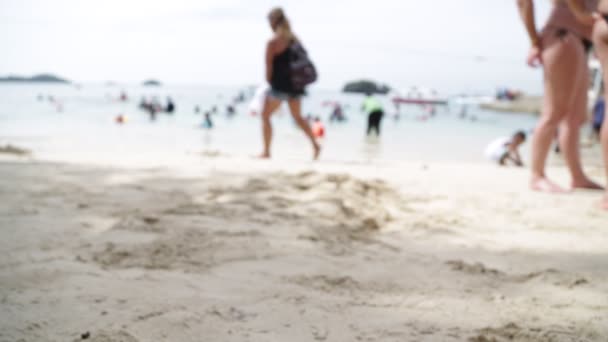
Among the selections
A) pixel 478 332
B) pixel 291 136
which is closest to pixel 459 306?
pixel 478 332

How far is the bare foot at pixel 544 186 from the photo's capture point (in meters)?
3.09

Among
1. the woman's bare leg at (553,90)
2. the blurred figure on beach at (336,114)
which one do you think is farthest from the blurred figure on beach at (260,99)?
the blurred figure on beach at (336,114)

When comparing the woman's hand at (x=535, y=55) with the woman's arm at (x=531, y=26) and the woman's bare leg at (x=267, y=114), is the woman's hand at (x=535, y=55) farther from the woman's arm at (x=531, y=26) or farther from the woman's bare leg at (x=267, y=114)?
the woman's bare leg at (x=267, y=114)

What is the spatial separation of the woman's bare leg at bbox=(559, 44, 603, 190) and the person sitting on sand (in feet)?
11.5

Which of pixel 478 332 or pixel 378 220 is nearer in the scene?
pixel 478 332

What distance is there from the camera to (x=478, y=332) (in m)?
1.11

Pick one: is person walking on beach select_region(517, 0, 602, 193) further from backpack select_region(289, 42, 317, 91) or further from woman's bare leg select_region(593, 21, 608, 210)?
backpack select_region(289, 42, 317, 91)

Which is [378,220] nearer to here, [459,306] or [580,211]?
[459,306]

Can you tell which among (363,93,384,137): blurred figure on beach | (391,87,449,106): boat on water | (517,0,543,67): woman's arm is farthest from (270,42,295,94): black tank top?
(391,87,449,106): boat on water

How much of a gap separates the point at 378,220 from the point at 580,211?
124 centimetres

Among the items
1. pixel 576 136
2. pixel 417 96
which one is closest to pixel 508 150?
pixel 576 136

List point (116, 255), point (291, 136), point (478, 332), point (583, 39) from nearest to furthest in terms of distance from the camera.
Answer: point (478, 332) → point (116, 255) → point (583, 39) → point (291, 136)

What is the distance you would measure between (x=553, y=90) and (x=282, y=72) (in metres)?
2.76

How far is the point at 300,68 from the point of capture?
484cm
